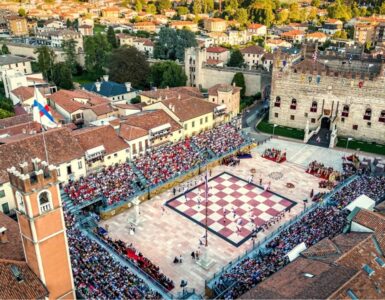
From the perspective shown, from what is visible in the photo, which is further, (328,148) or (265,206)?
(328,148)

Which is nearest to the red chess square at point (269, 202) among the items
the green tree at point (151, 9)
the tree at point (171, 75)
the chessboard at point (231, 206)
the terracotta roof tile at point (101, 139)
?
the chessboard at point (231, 206)

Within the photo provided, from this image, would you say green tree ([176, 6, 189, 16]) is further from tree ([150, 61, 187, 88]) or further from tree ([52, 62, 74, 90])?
tree ([52, 62, 74, 90])

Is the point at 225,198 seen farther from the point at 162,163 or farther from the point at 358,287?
the point at 358,287

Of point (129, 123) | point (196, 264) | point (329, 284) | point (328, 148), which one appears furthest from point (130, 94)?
point (329, 284)

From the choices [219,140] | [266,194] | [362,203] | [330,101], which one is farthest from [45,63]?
[362,203]

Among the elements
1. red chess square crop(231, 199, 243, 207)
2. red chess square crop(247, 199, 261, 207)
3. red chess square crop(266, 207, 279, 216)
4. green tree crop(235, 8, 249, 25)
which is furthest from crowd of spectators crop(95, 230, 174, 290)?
green tree crop(235, 8, 249, 25)
